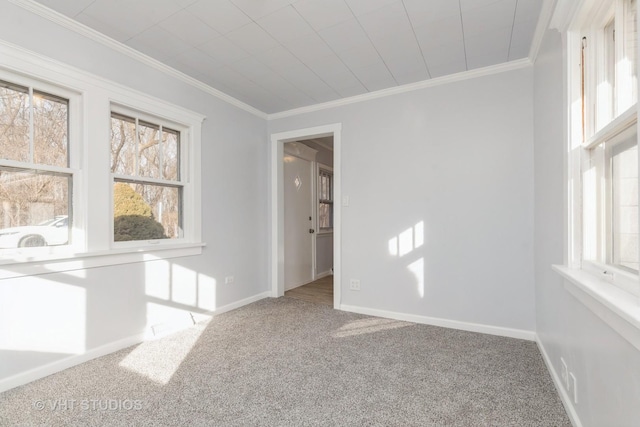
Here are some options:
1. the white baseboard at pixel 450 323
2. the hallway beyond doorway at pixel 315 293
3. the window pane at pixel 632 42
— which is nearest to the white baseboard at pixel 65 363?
the hallway beyond doorway at pixel 315 293

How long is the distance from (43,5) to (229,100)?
1709mm

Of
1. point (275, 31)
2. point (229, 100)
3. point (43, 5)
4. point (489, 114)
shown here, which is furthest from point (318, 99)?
point (43, 5)

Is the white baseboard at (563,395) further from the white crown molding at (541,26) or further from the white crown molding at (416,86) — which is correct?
the white crown molding at (416,86)

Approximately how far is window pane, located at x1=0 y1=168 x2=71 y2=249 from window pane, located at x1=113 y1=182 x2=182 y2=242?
0.36 metres

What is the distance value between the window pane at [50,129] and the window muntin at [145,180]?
0.33m

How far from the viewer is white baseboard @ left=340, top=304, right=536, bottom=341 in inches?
106

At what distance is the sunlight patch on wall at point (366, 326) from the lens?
2820 mm

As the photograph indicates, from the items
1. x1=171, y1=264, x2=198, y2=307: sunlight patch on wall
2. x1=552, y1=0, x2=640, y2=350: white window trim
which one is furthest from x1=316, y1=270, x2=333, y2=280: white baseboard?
x1=552, y1=0, x2=640, y2=350: white window trim

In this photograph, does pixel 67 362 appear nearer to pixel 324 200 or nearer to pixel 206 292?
pixel 206 292

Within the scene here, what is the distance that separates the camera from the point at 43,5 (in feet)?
6.53

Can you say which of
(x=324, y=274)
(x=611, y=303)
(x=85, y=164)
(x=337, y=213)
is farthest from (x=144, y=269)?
(x=324, y=274)

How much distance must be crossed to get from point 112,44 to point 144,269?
184 cm

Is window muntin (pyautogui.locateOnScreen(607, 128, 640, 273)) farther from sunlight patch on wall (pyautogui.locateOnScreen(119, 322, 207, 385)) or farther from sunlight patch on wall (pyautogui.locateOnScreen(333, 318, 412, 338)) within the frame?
sunlight patch on wall (pyautogui.locateOnScreen(119, 322, 207, 385))

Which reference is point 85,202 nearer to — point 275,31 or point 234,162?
point 234,162
